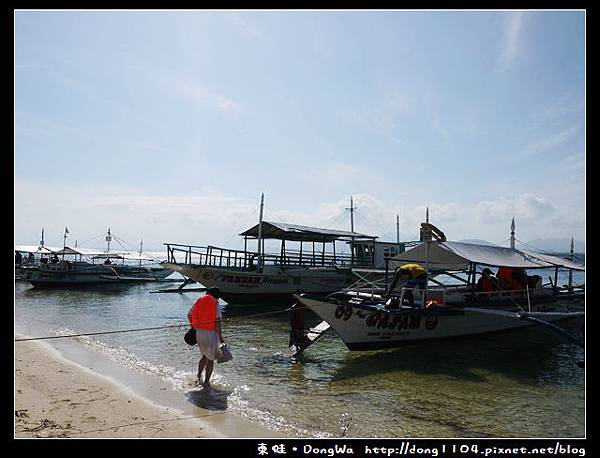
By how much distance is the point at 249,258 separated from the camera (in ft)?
87.1

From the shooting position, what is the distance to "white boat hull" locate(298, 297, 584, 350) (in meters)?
11.9

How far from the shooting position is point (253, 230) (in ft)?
86.8

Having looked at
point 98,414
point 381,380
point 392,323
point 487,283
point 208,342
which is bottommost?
point 381,380

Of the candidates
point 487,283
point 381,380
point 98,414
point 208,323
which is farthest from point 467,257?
point 98,414

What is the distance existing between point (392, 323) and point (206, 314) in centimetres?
Answer: 569

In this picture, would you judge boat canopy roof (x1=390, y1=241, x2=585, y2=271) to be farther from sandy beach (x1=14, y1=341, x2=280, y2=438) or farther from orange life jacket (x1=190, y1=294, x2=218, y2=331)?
sandy beach (x1=14, y1=341, x2=280, y2=438)

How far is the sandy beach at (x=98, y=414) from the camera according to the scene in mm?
6492

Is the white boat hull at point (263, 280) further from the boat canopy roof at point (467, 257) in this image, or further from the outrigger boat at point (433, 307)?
the boat canopy roof at point (467, 257)

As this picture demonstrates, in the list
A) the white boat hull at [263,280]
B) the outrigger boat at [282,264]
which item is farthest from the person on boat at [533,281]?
the white boat hull at [263,280]

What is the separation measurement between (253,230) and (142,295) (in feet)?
32.4

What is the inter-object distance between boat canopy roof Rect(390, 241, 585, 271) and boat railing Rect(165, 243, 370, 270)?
445 inches

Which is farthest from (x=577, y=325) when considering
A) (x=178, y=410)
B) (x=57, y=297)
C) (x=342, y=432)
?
(x=57, y=297)

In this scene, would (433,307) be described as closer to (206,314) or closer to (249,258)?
(206,314)
